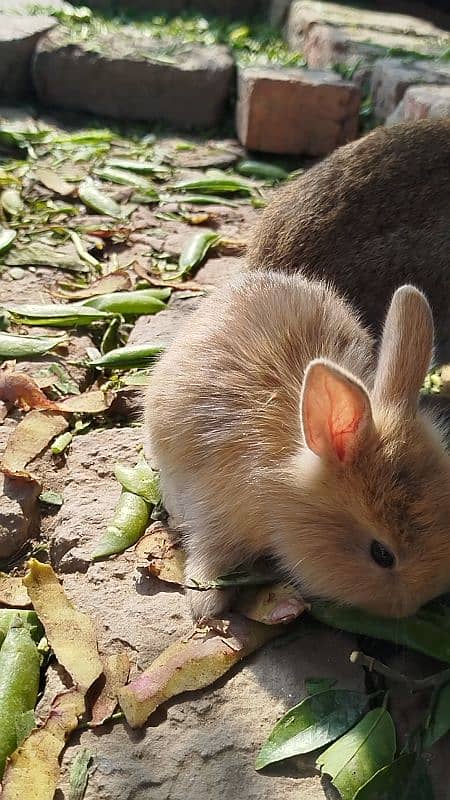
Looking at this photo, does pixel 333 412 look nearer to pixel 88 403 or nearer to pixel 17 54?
pixel 88 403

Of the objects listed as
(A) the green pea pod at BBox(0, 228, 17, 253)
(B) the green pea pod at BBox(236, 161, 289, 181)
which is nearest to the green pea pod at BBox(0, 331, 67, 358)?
(A) the green pea pod at BBox(0, 228, 17, 253)

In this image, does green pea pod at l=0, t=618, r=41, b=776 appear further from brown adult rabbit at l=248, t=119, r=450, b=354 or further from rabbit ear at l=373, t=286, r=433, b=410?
brown adult rabbit at l=248, t=119, r=450, b=354

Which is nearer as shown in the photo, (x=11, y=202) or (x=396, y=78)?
(x=11, y=202)

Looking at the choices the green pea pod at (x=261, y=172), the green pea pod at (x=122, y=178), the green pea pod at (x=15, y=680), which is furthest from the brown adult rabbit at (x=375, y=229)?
the green pea pod at (x=261, y=172)

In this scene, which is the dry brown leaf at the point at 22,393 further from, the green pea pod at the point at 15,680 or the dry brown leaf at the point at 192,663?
the dry brown leaf at the point at 192,663

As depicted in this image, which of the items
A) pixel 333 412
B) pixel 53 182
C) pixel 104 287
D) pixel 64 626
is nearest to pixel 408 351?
pixel 333 412

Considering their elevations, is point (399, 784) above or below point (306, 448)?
below

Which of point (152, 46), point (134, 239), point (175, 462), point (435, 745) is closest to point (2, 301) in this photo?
point (134, 239)
